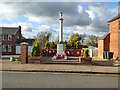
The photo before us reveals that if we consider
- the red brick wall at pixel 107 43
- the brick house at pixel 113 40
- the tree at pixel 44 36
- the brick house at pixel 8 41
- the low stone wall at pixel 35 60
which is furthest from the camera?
the tree at pixel 44 36

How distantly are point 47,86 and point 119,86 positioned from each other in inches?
138

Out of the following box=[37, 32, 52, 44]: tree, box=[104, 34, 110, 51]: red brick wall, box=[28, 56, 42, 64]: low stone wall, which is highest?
box=[37, 32, 52, 44]: tree

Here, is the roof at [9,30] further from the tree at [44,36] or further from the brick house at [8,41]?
the tree at [44,36]

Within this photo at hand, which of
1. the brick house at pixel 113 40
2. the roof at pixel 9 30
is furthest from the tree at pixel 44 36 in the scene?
the brick house at pixel 113 40

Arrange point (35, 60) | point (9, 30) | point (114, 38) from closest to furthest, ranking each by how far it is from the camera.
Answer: point (35, 60) → point (114, 38) → point (9, 30)

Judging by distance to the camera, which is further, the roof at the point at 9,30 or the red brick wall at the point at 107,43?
the roof at the point at 9,30

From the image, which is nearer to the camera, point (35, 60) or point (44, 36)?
point (35, 60)

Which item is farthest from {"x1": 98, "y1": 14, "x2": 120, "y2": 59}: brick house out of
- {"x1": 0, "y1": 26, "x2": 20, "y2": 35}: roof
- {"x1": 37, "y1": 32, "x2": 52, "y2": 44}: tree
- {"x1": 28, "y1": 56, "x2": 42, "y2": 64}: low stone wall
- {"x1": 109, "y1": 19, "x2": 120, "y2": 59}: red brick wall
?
{"x1": 37, "y1": 32, "x2": 52, "y2": 44}: tree

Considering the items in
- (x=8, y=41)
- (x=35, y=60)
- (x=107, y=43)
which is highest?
(x=8, y=41)

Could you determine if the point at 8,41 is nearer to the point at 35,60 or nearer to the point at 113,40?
the point at 35,60

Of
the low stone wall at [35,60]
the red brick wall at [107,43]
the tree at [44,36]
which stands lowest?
the low stone wall at [35,60]

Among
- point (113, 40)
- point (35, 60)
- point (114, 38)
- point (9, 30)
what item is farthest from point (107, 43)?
point (9, 30)

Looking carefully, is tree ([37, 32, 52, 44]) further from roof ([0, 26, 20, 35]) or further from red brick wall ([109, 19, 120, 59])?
red brick wall ([109, 19, 120, 59])

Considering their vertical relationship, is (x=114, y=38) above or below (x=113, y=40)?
above
